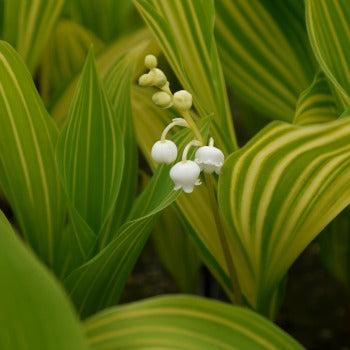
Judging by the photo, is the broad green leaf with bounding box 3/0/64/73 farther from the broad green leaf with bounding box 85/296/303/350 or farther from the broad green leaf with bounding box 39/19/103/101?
the broad green leaf with bounding box 85/296/303/350

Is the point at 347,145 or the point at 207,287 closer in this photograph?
the point at 347,145

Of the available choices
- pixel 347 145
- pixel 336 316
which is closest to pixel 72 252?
pixel 347 145

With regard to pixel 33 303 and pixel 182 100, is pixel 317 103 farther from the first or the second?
pixel 33 303

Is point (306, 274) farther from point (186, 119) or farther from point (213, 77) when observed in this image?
point (186, 119)

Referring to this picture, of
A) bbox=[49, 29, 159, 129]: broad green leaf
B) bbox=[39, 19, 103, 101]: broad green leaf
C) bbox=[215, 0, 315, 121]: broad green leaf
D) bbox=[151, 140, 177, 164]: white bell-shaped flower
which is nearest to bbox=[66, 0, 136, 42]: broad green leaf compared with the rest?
bbox=[39, 19, 103, 101]: broad green leaf

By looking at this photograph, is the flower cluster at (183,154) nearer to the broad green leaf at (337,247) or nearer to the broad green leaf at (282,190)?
the broad green leaf at (282,190)

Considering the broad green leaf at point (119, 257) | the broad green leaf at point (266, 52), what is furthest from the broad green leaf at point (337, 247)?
the broad green leaf at point (119, 257)

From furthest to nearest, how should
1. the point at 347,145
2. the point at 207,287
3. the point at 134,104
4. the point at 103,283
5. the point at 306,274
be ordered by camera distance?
the point at 306,274, the point at 207,287, the point at 134,104, the point at 103,283, the point at 347,145
